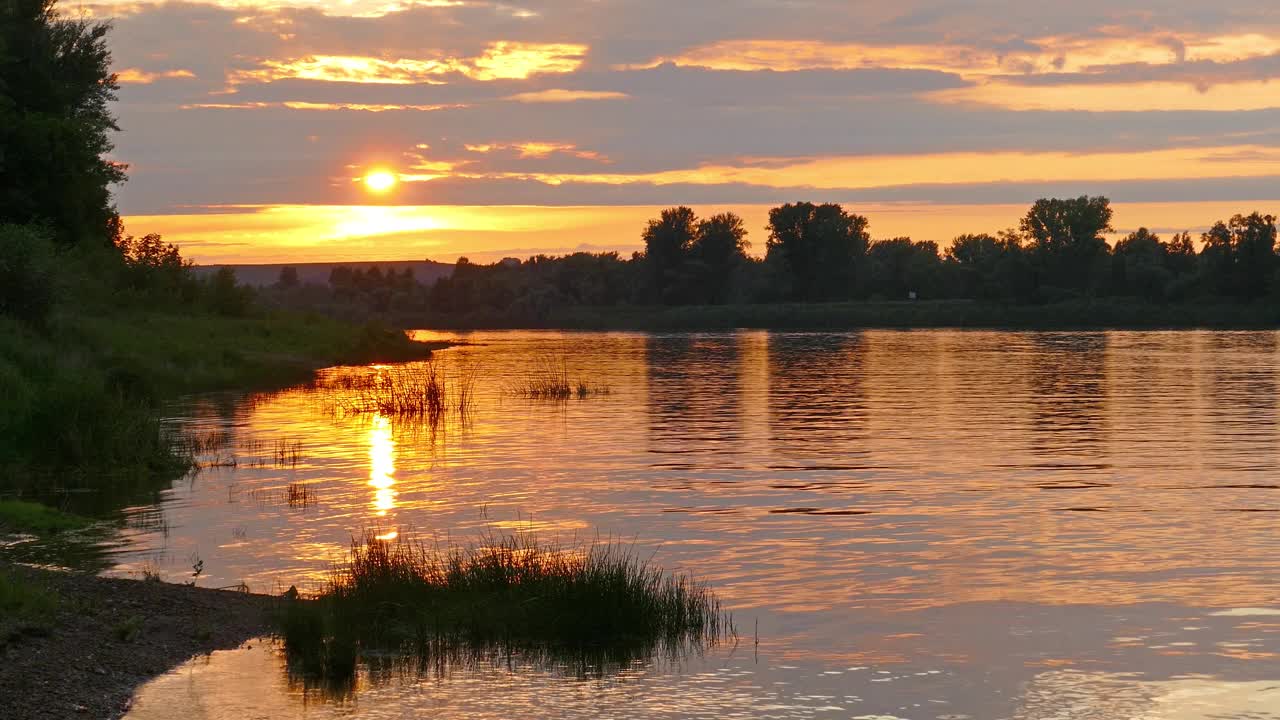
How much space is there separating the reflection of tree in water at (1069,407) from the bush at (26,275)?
3222 cm

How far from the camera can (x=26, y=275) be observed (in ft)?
148

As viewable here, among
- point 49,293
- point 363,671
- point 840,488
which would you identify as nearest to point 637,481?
point 840,488

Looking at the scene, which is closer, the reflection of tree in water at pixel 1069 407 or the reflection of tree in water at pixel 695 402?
the reflection of tree in water at pixel 1069 407

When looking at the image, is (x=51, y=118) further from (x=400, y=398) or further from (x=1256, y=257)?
(x=1256, y=257)

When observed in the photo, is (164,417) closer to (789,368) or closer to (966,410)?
(966,410)

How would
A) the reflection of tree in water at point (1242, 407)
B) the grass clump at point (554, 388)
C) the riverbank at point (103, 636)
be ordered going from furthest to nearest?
the grass clump at point (554, 388) → the reflection of tree in water at point (1242, 407) → the riverbank at point (103, 636)

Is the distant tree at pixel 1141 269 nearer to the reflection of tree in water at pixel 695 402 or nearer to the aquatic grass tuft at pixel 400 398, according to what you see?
the reflection of tree in water at pixel 695 402

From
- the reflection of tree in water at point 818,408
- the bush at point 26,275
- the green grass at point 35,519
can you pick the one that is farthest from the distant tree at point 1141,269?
the green grass at point 35,519

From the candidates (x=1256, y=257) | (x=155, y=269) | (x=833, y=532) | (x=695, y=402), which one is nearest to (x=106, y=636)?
(x=833, y=532)

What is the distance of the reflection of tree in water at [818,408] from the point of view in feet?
128

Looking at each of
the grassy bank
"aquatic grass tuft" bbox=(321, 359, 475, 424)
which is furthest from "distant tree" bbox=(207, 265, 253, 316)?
the grassy bank

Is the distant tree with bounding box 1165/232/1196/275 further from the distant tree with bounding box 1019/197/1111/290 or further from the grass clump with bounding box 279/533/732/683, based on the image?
the grass clump with bounding box 279/533/732/683

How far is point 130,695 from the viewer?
13.7 m

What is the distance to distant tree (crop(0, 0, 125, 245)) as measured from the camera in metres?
51.0
